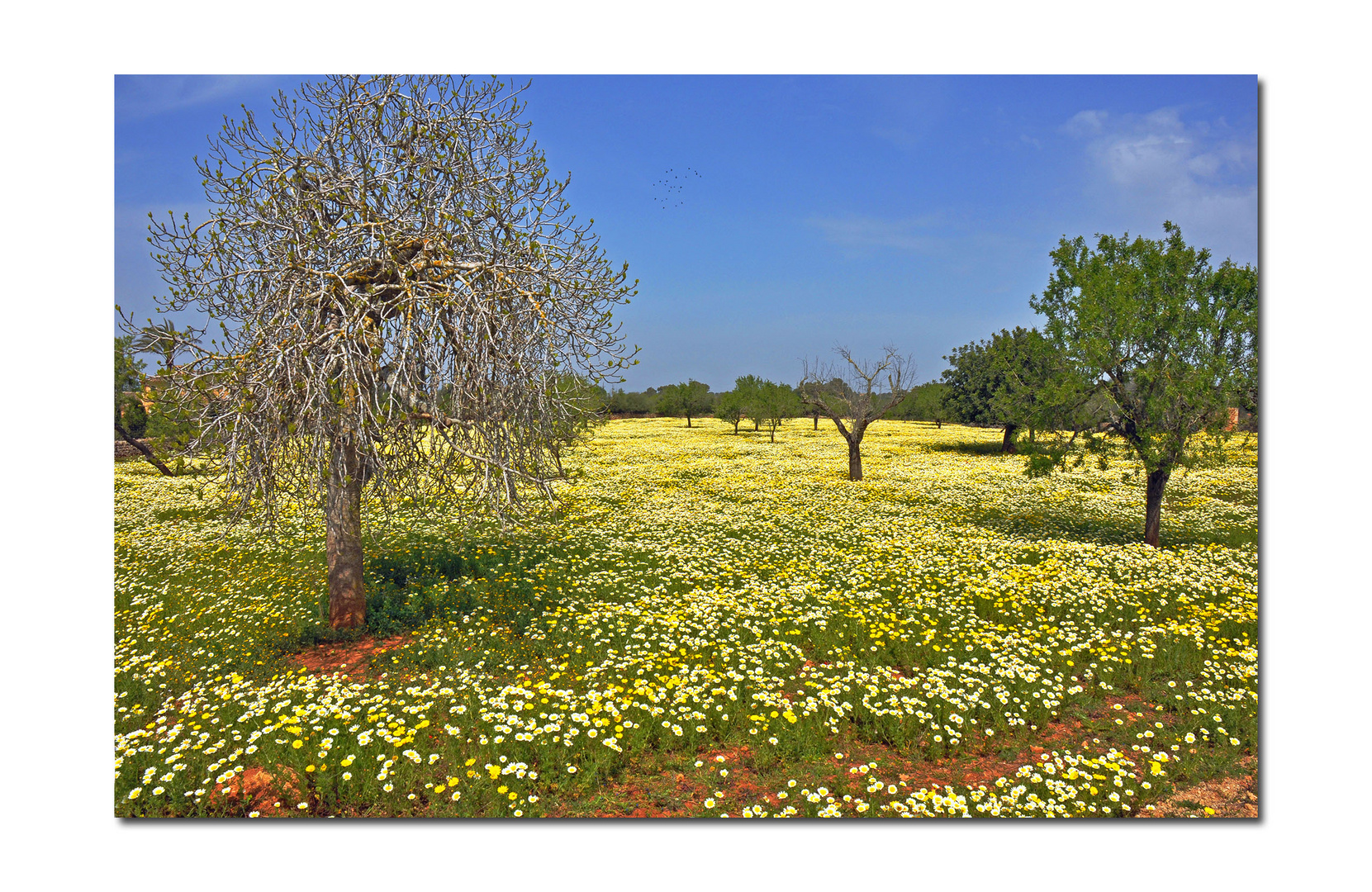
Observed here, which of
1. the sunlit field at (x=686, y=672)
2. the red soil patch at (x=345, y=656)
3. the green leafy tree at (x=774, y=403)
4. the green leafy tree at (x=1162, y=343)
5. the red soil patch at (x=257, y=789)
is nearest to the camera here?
the red soil patch at (x=257, y=789)

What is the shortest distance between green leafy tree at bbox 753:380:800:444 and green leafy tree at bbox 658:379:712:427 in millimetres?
23268

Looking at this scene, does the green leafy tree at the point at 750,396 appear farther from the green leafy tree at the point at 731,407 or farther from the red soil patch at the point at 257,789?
the red soil patch at the point at 257,789

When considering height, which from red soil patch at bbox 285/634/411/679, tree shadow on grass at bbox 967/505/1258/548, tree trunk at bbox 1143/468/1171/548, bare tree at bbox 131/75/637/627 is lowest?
red soil patch at bbox 285/634/411/679

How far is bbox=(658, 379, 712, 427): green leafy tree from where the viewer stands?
74.5m

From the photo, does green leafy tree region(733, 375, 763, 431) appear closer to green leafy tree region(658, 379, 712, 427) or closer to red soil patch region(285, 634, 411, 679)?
green leafy tree region(658, 379, 712, 427)

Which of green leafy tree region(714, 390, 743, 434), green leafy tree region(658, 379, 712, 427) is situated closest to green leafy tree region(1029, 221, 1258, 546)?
green leafy tree region(714, 390, 743, 434)

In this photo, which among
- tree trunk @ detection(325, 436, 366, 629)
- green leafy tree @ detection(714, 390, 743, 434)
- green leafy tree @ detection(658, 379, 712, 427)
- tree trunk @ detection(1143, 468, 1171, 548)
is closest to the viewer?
tree trunk @ detection(325, 436, 366, 629)

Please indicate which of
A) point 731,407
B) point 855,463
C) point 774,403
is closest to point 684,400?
point 731,407

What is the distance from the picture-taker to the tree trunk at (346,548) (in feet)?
25.0

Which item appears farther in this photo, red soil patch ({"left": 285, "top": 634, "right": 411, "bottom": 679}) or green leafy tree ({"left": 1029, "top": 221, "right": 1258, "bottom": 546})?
green leafy tree ({"left": 1029, "top": 221, "right": 1258, "bottom": 546})

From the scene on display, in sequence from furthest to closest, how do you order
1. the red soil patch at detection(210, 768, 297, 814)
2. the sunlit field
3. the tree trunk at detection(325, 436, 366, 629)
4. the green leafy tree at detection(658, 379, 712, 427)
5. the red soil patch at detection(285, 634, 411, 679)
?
1. the green leafy tree at detection(658, 379, 712, 427)
2. the tree trunk at detection(325, 436, 366, 629)
3. the red soil patch at detection(285, 634, 411, 679)
4. the sunlit field
5. the red soil patch at detection(210, 768, 297, 814)

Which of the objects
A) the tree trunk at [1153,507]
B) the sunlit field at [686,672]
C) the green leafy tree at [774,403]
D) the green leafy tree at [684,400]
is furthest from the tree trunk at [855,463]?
the green leafy tree at [684,400]

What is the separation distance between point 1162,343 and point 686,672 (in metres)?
12.1

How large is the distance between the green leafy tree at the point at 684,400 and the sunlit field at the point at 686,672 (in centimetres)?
6030
